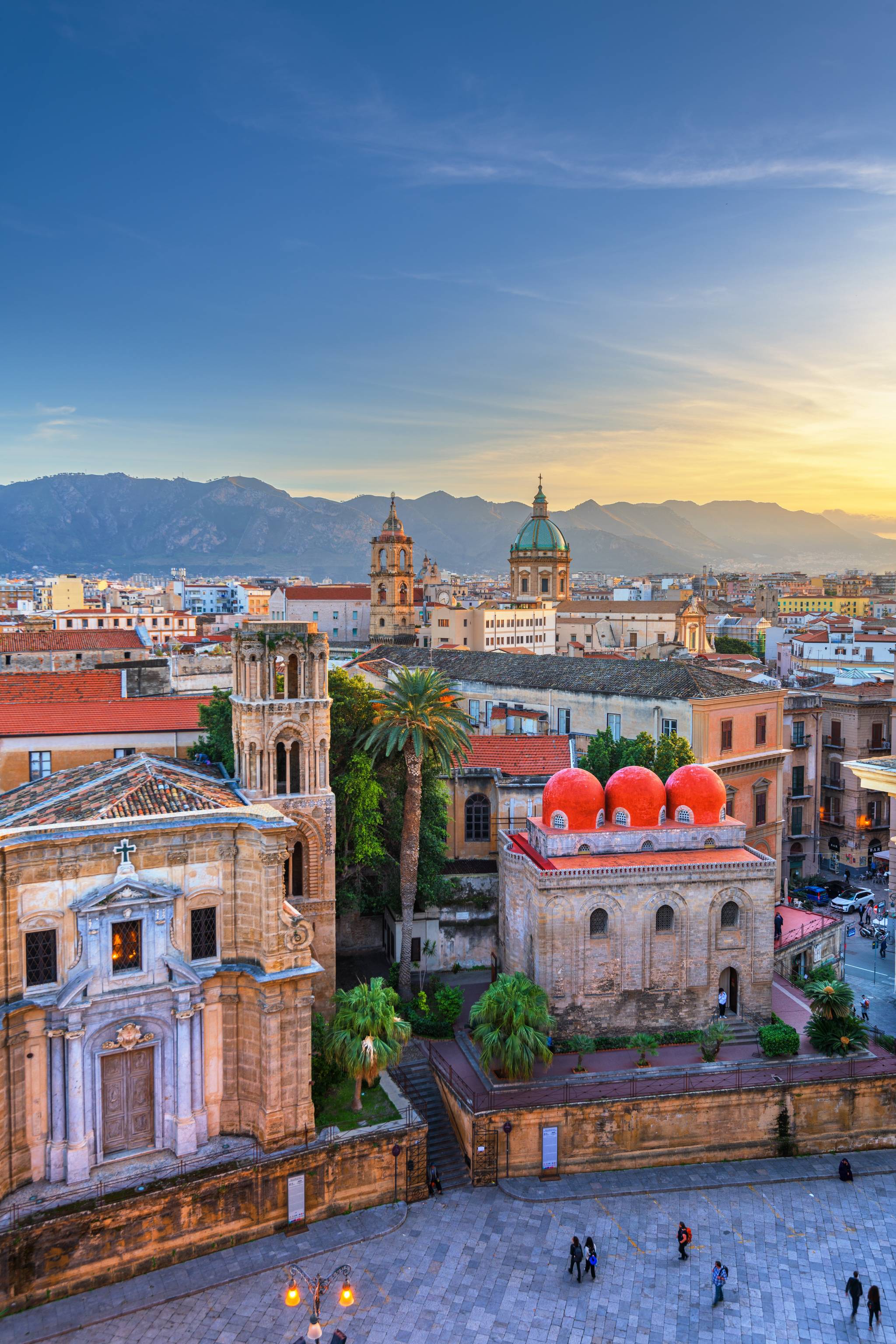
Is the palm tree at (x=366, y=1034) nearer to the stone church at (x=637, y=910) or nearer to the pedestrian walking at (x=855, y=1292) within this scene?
the stone church at (x=637, y=910)

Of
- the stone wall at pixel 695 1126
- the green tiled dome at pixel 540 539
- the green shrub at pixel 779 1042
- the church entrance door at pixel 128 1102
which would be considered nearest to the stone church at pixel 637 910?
the green shrub at pixel 779 1042

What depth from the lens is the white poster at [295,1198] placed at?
2659 centimetres

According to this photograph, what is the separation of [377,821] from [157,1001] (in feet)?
39.8

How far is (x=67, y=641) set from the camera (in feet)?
226

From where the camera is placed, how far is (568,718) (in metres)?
56.3

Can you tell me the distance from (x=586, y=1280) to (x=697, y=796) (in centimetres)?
1667

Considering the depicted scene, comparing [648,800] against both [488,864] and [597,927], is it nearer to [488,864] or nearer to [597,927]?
[597,927]

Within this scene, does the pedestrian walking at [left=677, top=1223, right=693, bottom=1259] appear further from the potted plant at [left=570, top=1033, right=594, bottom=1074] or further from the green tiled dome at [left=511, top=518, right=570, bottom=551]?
the green tiled dome at [left=511, top=518, right=570, bottom=551]

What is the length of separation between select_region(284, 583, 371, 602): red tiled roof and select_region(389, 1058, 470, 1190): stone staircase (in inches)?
4165

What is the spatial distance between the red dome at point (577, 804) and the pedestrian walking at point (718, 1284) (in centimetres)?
1416

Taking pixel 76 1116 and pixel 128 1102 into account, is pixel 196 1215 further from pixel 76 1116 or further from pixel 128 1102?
pixel 76 1116

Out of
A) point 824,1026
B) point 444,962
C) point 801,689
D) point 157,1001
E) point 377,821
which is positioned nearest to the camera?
point 157,1001

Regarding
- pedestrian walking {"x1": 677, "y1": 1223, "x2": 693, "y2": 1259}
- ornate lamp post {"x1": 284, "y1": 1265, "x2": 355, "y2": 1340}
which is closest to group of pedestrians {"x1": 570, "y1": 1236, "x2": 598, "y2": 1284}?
pedestrian walking {"x1": 677, "y1": 1223, "x2": 693, "y2": 1259}

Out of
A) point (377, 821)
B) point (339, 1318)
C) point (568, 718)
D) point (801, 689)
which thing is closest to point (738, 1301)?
point (339, 1318)
